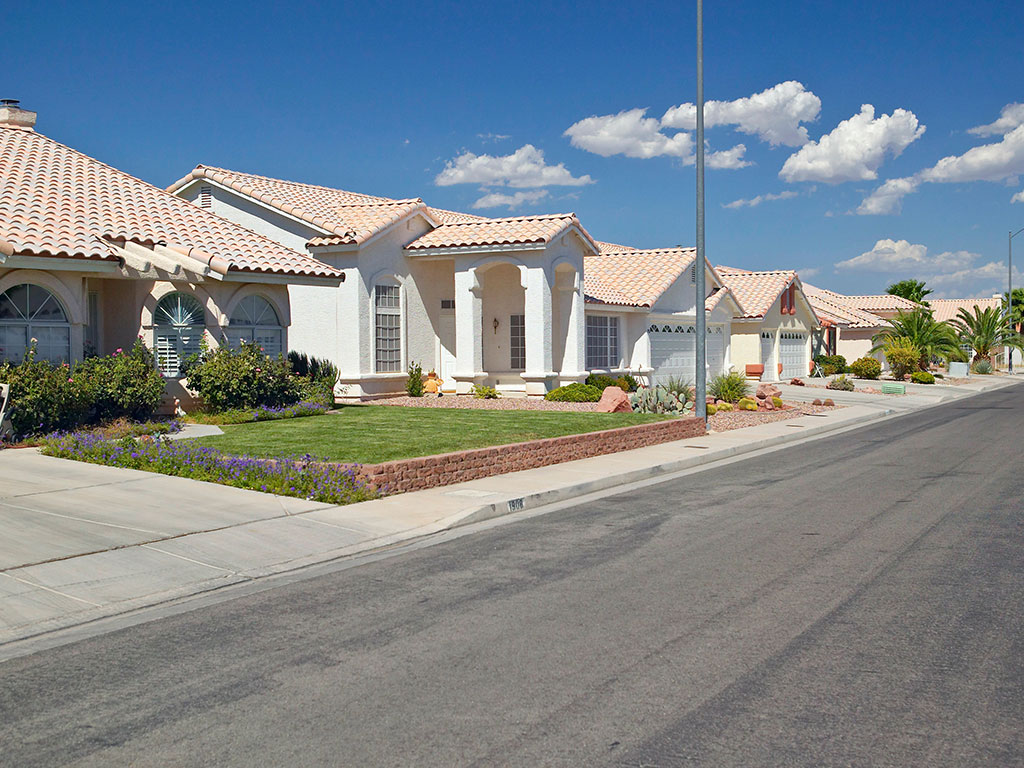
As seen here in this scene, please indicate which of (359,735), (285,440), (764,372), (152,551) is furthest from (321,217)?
(764,372)

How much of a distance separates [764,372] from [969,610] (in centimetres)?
3918

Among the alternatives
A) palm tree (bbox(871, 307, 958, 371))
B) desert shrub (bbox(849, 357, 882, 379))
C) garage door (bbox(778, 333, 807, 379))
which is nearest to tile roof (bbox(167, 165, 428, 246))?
garage door (bbox(778, 333, 807, 379))

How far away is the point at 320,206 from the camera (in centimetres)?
2820

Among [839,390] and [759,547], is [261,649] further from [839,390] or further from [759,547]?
[839,390]

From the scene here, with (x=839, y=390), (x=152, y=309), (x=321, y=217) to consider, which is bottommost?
(x=839, y=390)

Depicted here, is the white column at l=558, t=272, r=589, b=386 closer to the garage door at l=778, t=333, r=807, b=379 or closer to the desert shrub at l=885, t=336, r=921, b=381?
the garage door at l=778, t=333, r=807, b=379

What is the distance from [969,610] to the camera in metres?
7.19

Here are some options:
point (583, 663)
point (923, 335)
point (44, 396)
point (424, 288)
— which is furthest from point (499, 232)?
point (923, 335)

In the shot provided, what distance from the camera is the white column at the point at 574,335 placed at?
28.1 m

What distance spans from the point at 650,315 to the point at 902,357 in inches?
772

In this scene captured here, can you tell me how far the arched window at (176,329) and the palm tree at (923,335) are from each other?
38.7 m

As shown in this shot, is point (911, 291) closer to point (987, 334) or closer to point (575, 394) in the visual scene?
point (987, 334)

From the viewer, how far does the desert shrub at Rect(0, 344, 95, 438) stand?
50.6 feet

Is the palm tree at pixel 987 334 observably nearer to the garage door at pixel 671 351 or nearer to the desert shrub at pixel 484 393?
the garage door at pixel 671 351
